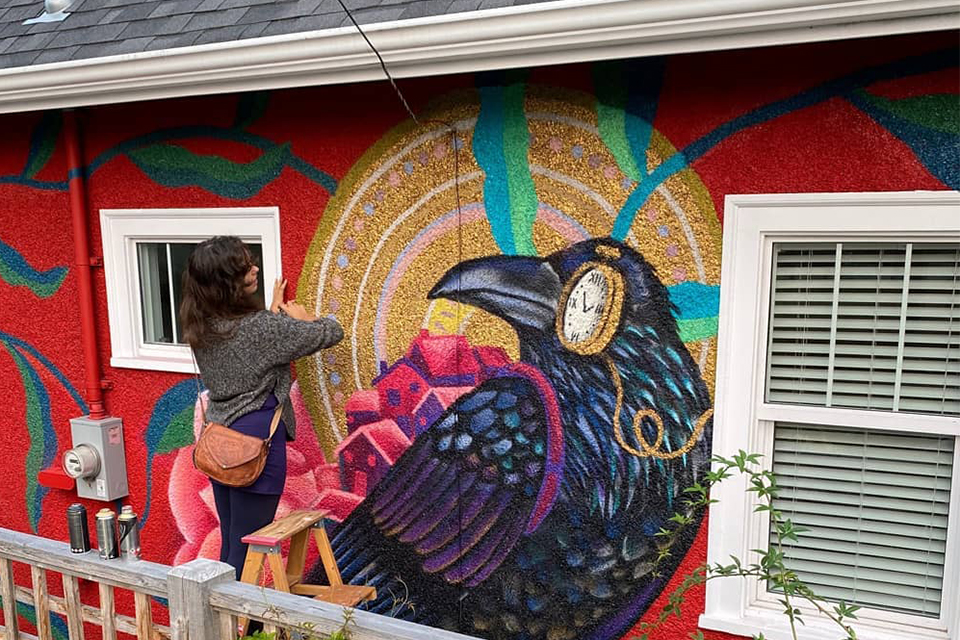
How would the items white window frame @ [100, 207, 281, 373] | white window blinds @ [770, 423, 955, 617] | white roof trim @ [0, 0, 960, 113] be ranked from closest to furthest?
white roof trim @ [0, 0, 960, 113] → white window blinds @ [770, 423, 955, 617] → white window frame @ [100, 207, 281, 373]

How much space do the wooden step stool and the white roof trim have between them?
5.81 ft

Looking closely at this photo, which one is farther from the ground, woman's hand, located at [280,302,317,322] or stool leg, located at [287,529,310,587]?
woman's hand, located at [280,302,317,322]

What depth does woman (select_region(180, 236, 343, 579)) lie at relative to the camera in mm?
2867

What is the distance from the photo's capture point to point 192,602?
2434mm

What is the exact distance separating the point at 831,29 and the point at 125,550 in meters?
3.46

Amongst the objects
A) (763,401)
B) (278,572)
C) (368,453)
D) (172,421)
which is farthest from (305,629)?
(172,421)

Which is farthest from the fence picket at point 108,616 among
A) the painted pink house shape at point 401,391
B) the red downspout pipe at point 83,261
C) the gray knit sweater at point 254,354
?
the red downspout pipe at point 83,261

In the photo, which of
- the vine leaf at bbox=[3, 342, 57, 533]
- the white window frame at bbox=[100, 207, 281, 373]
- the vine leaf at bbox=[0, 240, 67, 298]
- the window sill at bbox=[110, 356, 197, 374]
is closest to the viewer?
the white window frame at bbox=[100, 207, 281, 373]

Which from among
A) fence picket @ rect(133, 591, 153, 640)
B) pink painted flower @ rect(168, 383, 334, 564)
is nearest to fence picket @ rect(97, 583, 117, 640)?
fence picket @ rect(133, 591, 153, 640)

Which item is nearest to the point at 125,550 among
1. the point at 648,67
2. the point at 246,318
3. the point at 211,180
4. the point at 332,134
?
the point at 246,318

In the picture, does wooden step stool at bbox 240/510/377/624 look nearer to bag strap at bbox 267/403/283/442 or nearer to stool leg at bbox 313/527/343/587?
stool leg at bbox 313/527/343/587

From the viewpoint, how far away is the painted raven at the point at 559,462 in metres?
2.87

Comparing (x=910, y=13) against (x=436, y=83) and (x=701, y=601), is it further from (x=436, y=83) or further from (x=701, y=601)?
(x=701, y=601)

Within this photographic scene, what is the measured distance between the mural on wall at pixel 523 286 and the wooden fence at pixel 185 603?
1.01 meters
